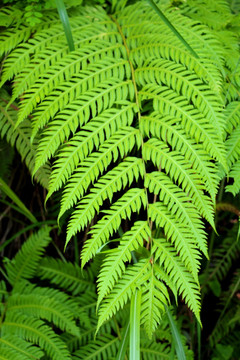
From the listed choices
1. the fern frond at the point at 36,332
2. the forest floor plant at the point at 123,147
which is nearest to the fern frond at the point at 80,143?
the forest floor plant at the point at 123,147

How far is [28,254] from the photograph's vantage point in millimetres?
1830

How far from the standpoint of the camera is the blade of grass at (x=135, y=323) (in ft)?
3.70

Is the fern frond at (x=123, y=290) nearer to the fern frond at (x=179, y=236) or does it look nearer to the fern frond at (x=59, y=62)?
the fern frond at (x=179, y=236)

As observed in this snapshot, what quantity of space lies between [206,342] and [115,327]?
0.78m

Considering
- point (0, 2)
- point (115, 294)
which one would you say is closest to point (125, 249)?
point (115, 294)

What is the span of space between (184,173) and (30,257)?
0.98 metres

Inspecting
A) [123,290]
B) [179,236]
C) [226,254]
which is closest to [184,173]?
[179,236]

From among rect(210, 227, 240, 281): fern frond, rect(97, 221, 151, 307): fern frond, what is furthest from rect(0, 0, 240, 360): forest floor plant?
rect(210, 227, 240, 281): fern frond

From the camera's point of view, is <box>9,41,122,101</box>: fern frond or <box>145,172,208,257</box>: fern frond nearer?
<box>145,172,208,257</box>: fern frond

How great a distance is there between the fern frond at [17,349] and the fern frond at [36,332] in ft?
0.09

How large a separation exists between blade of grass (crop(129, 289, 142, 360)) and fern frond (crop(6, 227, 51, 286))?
78 centimetres

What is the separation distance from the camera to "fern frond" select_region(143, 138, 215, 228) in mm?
1215

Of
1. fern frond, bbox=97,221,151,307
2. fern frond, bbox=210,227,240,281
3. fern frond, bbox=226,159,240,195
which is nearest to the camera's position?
fern frond, bbox=97,221,151,307

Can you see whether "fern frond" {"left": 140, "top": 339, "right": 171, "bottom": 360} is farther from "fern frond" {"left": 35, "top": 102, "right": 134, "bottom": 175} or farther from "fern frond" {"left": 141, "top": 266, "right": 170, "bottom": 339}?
"fern frond" {"left": 35, "top": 102, "right": 134, "bottom": 175}
